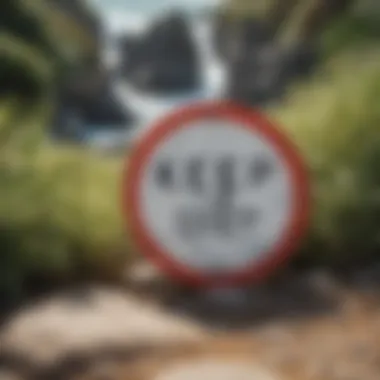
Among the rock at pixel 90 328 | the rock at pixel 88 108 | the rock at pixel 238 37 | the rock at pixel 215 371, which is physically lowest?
the rock at pixel 215 371

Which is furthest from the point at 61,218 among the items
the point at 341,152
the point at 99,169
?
the point at 341,152

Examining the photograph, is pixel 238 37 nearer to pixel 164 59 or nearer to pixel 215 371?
pixel 164 59

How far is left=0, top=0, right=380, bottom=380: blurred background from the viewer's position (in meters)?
0.43

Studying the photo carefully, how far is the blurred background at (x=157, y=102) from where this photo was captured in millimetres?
428

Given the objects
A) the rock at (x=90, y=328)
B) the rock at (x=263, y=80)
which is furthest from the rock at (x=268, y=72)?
the rock at (x=90, y=328)

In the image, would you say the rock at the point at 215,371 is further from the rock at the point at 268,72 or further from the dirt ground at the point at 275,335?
the rock at the point at 268,72

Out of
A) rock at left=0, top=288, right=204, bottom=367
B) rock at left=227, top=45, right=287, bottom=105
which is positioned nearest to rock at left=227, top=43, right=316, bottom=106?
rock at left=227, top=45, right=287, bottom=105

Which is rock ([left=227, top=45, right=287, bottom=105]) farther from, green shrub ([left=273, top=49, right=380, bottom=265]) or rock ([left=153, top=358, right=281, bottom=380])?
rock ([left=153, top=358, right=281, bottom=380])

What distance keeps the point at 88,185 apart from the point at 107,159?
0.6 inches

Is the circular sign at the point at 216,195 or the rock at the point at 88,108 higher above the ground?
the rock at the point at 88,108

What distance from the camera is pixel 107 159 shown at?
1.41ft

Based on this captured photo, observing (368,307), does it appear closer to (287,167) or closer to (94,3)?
(287,167)

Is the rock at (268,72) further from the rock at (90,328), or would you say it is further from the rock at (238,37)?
the rock at (90,328)

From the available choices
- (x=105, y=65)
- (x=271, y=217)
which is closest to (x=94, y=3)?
(x=105, y=65)
